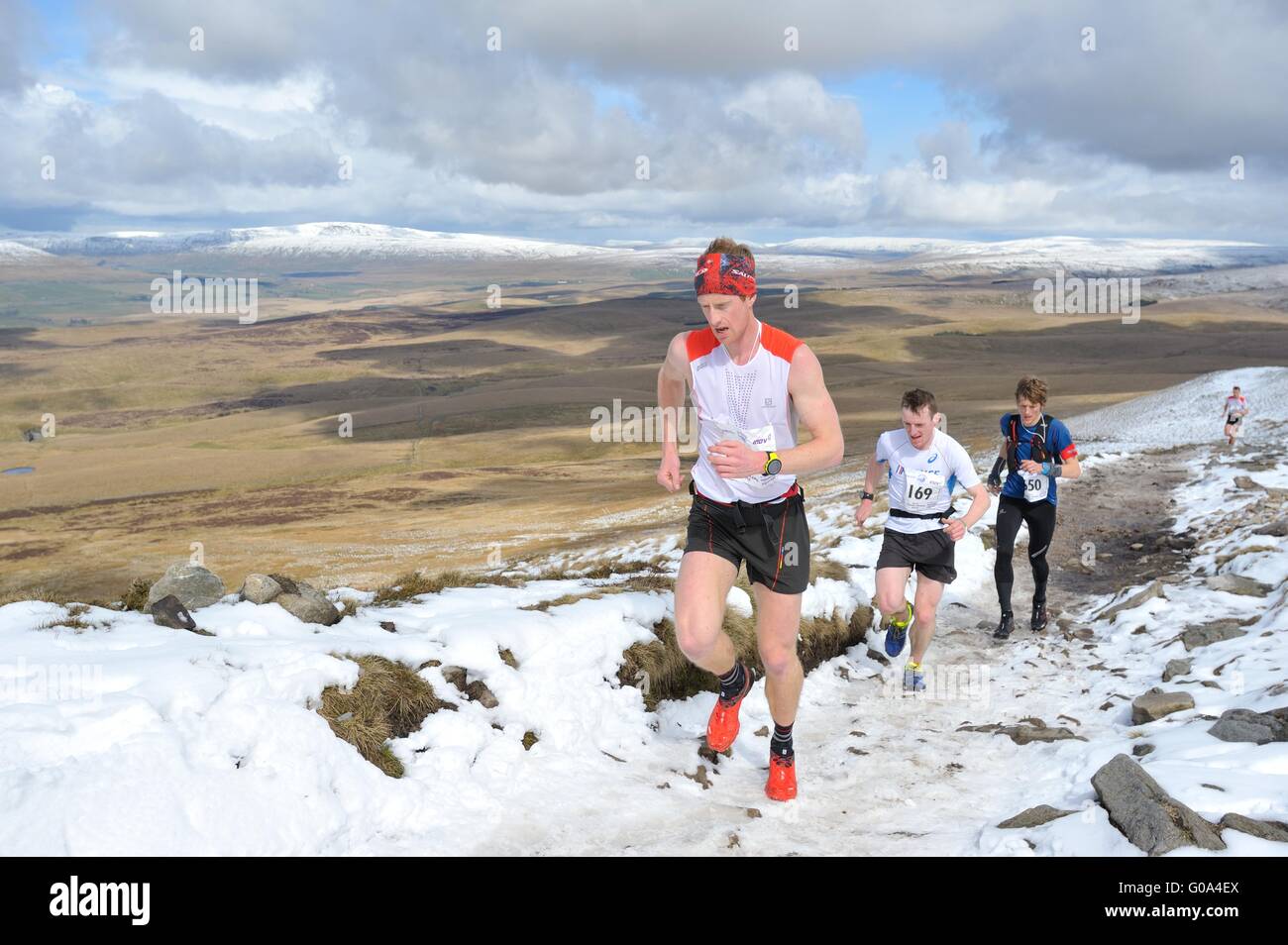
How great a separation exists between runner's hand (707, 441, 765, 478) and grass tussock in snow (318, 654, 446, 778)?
2639mm

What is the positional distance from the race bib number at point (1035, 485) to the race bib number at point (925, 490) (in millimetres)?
1997

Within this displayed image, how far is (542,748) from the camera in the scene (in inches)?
241

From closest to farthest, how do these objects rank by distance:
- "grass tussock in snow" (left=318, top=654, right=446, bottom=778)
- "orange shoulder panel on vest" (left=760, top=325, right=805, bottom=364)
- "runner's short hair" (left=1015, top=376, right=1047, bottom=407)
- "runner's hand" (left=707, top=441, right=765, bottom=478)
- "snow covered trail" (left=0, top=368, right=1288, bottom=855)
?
"snow covered trail" (left=0, top=368, right=1288, bottom=855) < "runner's hand" (left=707, top=441, right=765, bottom=478) < "orange shoulder panel on vest" (left=760, top=325, right=805, bottom=364) < "grass tussock in snow" (left=318, top=654, right=446, bottom=778) < "runner's short hair" (left=1015, top=376, right=1047, bottom=407)

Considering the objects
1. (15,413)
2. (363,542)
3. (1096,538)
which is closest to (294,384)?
(15,413)

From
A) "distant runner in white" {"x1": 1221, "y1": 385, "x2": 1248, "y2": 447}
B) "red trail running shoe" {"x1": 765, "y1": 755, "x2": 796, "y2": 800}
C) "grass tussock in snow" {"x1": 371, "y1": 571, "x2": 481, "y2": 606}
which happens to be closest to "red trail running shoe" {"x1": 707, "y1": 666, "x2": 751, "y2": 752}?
"red trail running shoe" {"x1": 765, "y1": 755, "x2": 796, "y2": 800}

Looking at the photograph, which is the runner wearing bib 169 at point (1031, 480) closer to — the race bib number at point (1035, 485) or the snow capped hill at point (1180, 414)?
the race bib number at point (1035, 485)

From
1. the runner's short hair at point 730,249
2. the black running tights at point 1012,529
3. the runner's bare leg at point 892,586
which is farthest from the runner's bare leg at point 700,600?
the black running tights at point 1012,529

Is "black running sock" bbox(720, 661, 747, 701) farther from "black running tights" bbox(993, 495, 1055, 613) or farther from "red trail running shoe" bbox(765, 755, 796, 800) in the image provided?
"black running tights" bbox(993, 495, 1055, 613)

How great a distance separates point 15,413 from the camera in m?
114

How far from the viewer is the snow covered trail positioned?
4.51 meters

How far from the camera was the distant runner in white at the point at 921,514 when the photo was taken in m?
8.05

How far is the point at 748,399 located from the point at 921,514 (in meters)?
3.61

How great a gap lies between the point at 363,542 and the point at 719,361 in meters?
30.4
